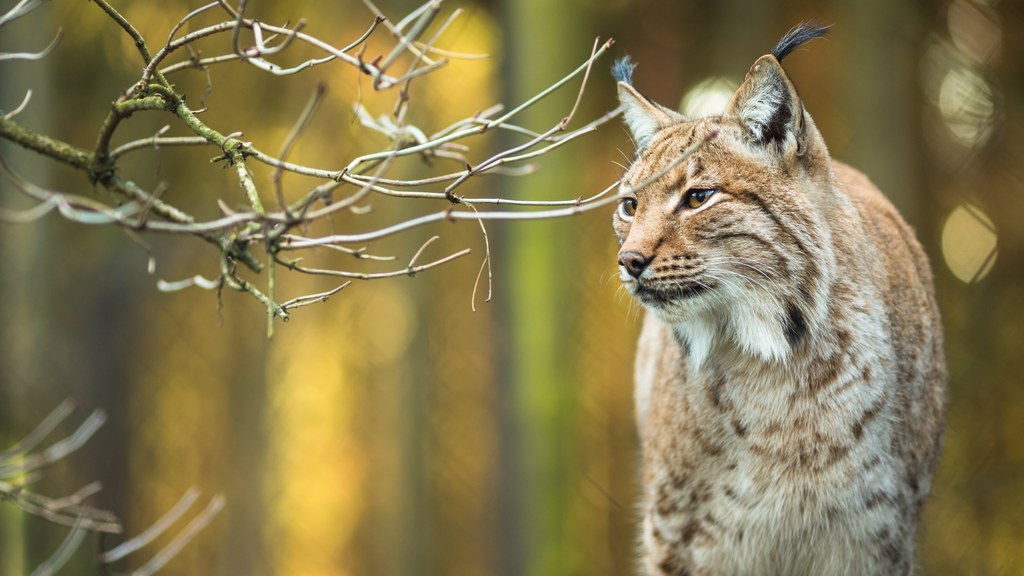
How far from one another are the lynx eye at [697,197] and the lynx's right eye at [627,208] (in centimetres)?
18

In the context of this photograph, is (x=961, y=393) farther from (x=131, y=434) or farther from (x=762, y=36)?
(x=131, y=434)

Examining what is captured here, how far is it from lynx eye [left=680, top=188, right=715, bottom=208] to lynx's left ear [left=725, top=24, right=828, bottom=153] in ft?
0.58

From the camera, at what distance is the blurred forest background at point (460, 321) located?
3822 mm

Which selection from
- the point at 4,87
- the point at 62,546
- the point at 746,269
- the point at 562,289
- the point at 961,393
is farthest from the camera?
the point at 4,87

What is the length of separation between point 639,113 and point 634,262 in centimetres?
54

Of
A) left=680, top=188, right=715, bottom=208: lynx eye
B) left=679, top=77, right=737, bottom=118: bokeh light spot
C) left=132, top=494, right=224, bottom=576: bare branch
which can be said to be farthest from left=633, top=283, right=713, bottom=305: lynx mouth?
left=679, top=77, right=737, bottom=118: bokeh light spot

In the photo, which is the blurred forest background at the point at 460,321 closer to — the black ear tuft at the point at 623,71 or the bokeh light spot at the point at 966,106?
the bokeh light spot at the point at 966,106

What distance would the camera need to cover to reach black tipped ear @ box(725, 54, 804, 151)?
2.25m

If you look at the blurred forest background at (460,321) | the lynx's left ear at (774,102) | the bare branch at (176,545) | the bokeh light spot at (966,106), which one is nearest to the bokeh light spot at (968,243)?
the blurred forest background at (460,321)

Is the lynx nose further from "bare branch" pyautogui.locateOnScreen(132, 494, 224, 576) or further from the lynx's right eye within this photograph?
"bare branch" pyautogui.locateOnScreen(132, 494, 224, 576)

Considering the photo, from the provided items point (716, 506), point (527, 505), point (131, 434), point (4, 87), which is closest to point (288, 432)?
point (131, 434)

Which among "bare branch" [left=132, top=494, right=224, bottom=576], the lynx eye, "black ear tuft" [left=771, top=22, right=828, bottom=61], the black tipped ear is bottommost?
"bare branch" [left=132, top=494, right=224, bottom=576]

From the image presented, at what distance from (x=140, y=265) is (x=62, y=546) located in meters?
1.29

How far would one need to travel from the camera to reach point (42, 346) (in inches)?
184
